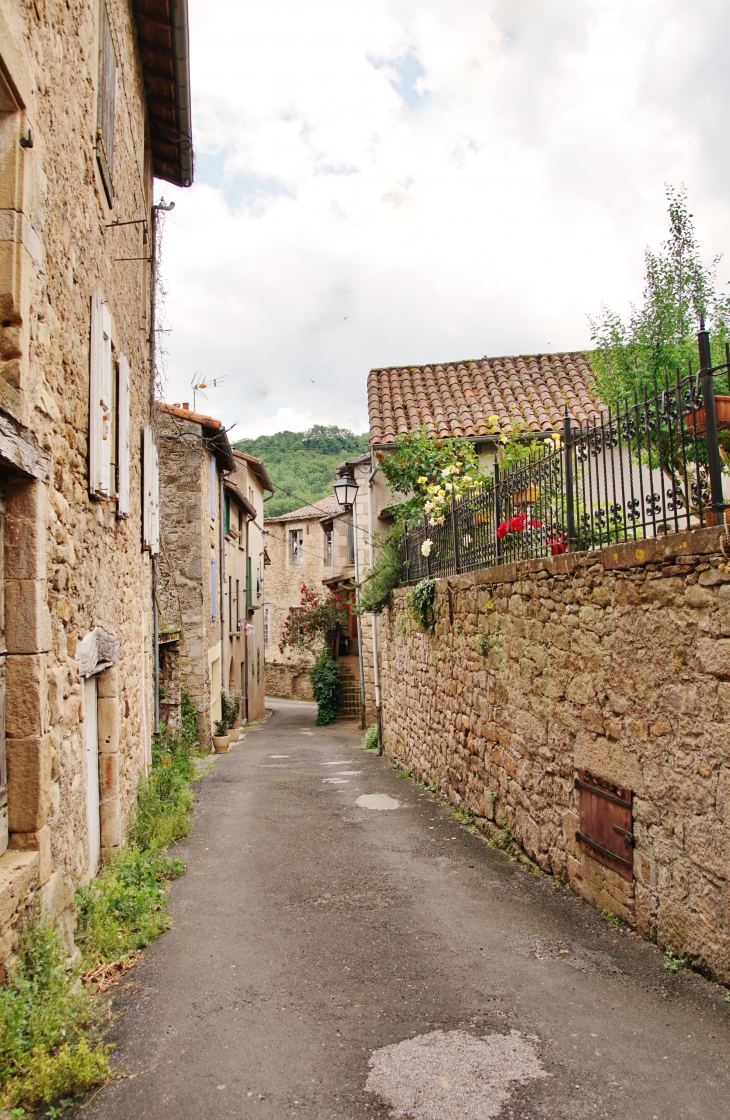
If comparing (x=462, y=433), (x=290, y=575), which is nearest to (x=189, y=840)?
(x=462, y=433)

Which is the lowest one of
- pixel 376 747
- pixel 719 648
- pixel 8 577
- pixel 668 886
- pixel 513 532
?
pixel 376 747

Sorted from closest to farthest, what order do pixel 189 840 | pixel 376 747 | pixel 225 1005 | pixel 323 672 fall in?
pixel 225 1005, pixel 189 840, pixel 376 747, pixel 323 672

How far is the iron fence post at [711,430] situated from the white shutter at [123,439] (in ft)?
13.7

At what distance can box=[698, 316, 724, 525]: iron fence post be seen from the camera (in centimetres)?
355

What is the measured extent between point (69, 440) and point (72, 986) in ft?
9.03

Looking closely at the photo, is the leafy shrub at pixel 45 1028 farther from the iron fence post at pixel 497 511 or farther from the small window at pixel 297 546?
the small window at pixel 297 546

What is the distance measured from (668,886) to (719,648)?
1.30m

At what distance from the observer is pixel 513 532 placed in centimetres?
643

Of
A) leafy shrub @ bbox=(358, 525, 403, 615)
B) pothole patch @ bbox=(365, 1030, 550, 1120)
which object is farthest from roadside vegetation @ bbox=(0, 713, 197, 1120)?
leafy shrub @ bbox=(358, 525, 403, 615)

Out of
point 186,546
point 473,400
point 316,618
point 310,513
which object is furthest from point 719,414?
point 310,513

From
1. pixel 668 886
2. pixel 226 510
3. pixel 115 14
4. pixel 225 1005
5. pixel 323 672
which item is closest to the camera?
pixel 225 1005

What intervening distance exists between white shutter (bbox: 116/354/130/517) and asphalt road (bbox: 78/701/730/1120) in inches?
114

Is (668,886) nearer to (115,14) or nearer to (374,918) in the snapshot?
(374,918)

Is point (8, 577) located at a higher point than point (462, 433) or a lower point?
lower
